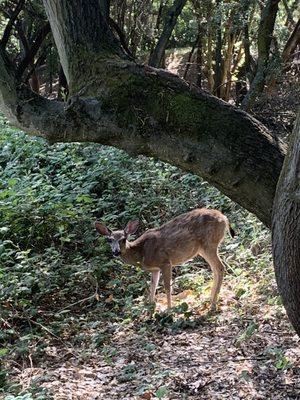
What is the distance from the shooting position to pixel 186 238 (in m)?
7.58

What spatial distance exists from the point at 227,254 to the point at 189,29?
37.2 ft

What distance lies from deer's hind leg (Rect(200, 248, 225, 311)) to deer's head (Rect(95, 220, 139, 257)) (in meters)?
0.92

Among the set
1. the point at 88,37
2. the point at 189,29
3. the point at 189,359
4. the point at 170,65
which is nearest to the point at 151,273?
the point at 189,359

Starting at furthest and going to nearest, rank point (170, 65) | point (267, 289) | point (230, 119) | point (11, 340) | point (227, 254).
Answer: point (170, 65)
point (227, 254)
point (267, 289)
point (11, 340)
point (230, 119)

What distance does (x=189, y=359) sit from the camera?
5.76m

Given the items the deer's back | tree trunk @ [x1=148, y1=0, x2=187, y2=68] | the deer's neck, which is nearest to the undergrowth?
the deer's neck

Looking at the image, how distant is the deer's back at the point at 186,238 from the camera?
296 inches

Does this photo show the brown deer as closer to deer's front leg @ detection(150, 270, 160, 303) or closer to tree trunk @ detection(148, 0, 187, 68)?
deer's front leg @ detection(150, 270, 160, 303)

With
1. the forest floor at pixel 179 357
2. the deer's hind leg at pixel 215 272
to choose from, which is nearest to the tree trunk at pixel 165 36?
the deer's hind leg at pixel 215 272

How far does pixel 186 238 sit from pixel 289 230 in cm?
419

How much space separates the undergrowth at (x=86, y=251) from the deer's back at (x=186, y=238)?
1.54 ft

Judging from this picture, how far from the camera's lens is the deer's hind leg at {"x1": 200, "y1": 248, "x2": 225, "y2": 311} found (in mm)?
7133

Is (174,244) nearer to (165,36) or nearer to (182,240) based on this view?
(182,240)

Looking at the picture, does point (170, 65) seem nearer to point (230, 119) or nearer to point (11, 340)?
point (11, 340)
